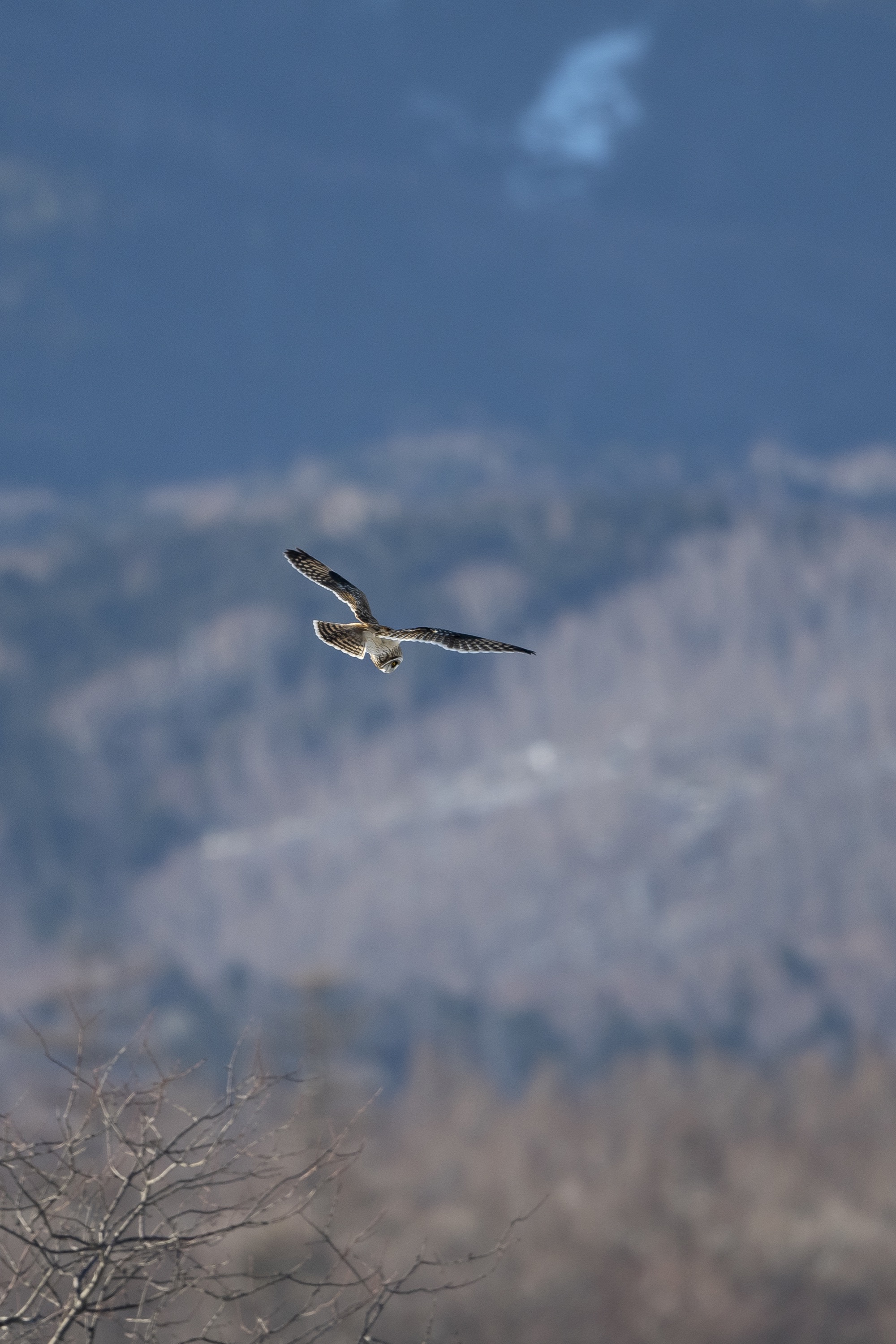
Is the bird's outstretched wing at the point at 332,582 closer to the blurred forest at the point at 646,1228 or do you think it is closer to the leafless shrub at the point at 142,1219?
the leafless shrub at the point at 142,1219

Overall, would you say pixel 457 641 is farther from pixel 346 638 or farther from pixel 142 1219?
pixel 142 1219

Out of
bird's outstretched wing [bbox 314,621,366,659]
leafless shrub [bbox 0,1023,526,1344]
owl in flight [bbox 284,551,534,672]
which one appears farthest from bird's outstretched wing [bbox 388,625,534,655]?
leafless shrub [bbox 0,1023,526,1344]

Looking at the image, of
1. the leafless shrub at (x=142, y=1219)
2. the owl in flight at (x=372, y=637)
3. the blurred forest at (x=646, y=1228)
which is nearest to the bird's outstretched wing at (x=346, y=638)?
the owl in flight at (x=372, y=637)

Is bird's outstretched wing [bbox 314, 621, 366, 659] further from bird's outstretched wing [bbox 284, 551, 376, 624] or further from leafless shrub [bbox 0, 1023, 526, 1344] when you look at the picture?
leafless shrub [bbox 0, 1023, 526, 1344]

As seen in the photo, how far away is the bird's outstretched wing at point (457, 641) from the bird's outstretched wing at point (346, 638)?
38 centimetres

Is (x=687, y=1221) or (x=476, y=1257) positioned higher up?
(x=687, y=1221)

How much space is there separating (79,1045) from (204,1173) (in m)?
1.63

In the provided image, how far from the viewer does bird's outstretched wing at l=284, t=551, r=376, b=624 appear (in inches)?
728

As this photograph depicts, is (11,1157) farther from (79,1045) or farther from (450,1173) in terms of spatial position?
(450,1173)

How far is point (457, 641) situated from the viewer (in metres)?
17.0

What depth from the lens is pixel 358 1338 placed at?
17688mm

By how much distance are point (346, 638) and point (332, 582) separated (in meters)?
1.29

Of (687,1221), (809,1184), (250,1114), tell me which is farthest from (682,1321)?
(250,1114)

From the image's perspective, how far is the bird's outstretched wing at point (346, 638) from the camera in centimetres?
1848
